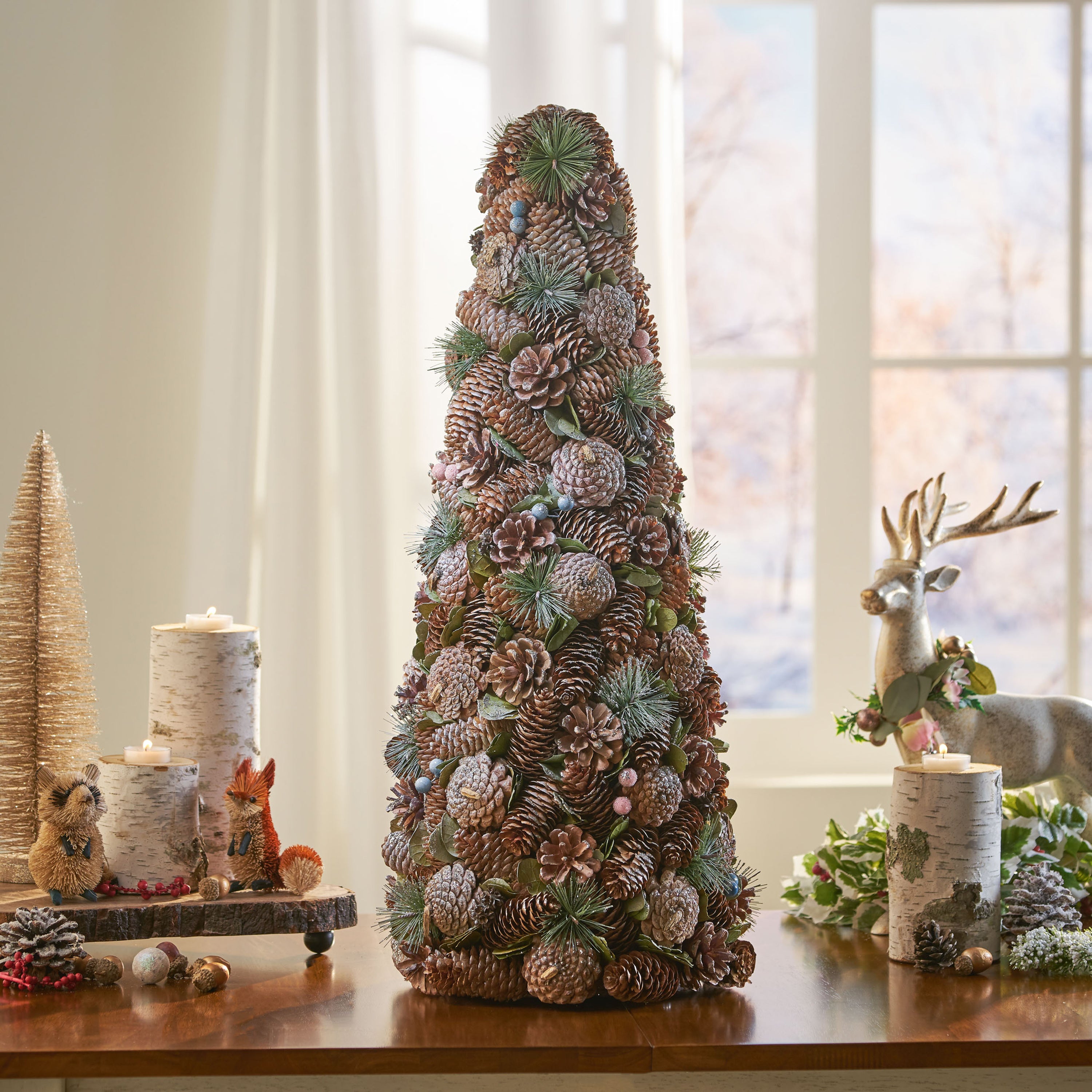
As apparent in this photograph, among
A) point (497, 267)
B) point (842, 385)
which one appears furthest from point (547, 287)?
point (842, 385)

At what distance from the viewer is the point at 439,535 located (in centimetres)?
104

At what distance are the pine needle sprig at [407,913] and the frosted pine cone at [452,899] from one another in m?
0.04

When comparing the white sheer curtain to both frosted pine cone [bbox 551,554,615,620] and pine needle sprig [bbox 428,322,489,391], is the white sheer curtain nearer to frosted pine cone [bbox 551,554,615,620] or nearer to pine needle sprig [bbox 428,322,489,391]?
pine needle sprig [bbox 428,322,489,391]

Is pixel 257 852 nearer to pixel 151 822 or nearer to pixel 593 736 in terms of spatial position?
pixel 151 822

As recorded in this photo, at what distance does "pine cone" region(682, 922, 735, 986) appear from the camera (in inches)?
38.7

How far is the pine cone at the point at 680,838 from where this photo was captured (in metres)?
0.97

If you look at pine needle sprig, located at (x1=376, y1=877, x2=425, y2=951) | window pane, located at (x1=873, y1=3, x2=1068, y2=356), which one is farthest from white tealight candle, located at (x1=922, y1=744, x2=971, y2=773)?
window pane, located at (x1=873, y1=3, x2=1068, y2=356)

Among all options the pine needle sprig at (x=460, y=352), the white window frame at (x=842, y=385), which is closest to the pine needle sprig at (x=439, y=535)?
the pine needle sprig at (x=460, y=352)

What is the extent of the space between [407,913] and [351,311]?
2.70 ft

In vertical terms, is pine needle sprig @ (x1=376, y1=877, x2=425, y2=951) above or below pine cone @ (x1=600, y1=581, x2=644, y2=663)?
below

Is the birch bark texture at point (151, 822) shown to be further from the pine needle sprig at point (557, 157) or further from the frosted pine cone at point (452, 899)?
the pine needle sprig at point (557, 157)

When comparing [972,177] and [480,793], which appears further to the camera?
[972,177]

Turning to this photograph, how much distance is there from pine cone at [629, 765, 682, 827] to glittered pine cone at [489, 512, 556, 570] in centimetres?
19

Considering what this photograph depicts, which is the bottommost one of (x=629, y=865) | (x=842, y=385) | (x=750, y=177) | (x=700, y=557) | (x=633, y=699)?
(x=629, y=865)
